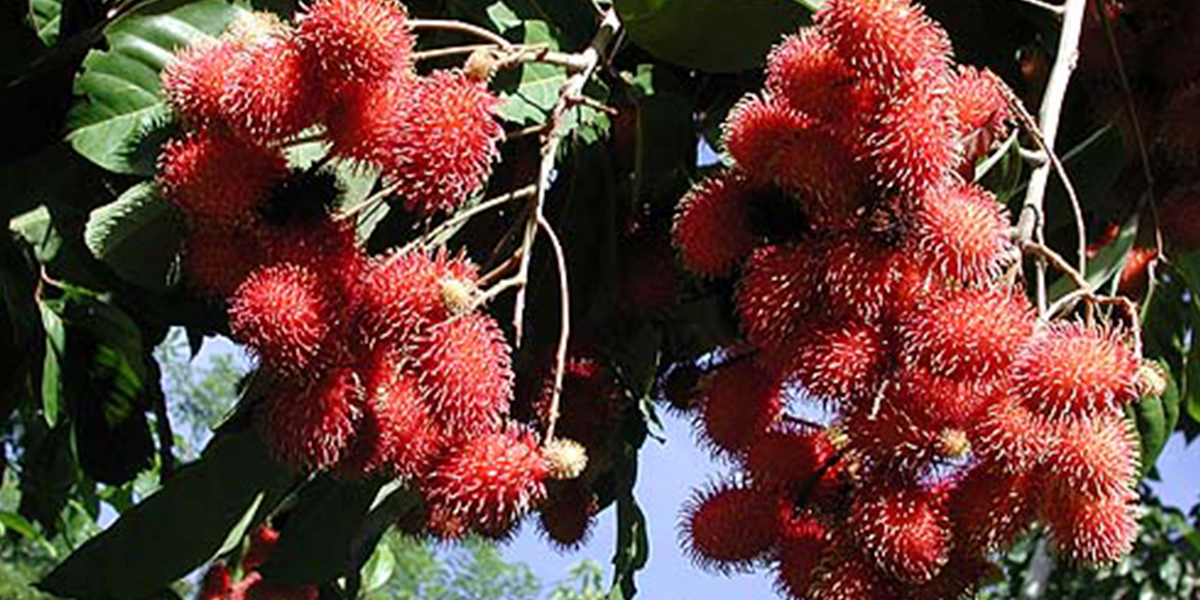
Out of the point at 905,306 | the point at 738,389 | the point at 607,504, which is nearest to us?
the point at 905,306

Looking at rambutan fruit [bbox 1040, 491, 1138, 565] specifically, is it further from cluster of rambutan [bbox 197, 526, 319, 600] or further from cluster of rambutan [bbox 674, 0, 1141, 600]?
cluster of rambutan [bbox 197, 526, 319, 600]

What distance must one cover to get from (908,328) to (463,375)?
0.19 metres

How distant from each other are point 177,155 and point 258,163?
50mm

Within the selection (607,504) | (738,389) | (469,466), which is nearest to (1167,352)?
(607,504)

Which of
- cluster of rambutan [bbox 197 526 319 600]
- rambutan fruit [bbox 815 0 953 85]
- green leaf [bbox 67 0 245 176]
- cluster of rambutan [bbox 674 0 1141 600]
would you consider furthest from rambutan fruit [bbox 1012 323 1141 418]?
cluster of rambutan [bbox 197 526 319 600]

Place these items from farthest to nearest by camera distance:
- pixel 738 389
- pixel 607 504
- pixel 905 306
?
1. pixel 607 504
2. pixel 738 389
3. pixel 905 306

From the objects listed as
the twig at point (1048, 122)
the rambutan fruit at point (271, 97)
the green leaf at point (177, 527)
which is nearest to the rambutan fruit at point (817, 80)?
the twig at point (1048, 122)

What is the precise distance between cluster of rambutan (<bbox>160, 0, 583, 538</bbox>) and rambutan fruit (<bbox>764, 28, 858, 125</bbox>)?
13 cm

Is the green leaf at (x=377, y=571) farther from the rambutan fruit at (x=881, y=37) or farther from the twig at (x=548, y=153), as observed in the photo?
the rambutan fruit at (x=881, y=37)

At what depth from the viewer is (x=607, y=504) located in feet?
4.43

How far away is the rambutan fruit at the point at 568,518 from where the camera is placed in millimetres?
1161

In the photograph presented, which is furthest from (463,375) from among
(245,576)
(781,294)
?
(245,576)

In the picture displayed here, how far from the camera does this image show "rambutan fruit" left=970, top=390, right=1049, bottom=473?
2.82ft

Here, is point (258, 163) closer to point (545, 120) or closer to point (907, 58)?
point (545, 120)
